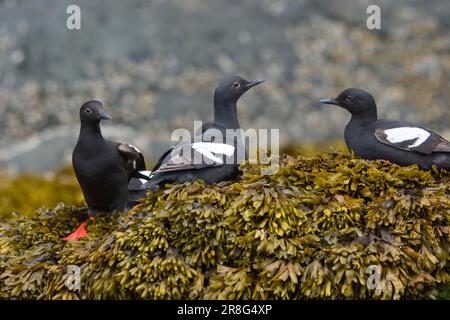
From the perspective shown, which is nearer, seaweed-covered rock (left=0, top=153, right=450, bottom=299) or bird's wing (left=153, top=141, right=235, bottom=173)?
seaweed-covered rock (left=0, top=153, right=450, bottom=299)

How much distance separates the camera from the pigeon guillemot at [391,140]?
250 inches

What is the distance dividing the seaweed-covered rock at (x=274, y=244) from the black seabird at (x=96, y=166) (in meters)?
0.65

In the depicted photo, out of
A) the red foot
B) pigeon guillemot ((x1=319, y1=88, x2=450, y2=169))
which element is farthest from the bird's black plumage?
pigeon guillemot ((x1=319, y1=88, x2=450, y2=169))

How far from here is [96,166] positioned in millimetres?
6695

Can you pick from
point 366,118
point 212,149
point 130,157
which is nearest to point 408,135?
point 366,118

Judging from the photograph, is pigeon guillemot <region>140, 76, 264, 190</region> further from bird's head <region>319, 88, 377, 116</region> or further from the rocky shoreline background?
the rocky shoreline background

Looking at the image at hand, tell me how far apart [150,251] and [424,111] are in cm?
854

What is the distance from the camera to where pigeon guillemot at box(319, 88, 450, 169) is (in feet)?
20.9

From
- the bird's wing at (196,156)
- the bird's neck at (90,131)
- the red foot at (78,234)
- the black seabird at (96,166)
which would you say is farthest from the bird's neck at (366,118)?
the red foot at (78,234)

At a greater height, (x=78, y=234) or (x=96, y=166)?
(x=96, y=166)

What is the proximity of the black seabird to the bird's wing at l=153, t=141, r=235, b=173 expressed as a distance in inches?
22.8

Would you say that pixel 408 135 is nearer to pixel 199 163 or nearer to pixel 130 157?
pixel 199 163

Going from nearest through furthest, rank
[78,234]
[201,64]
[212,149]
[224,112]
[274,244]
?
[274,244], [212,149], [78,234], [224,112], [201,64]

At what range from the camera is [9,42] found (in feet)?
44.0
